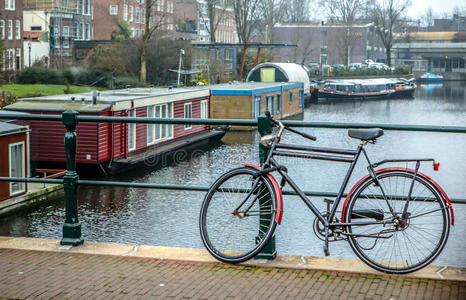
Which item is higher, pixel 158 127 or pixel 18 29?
pixel 18 29

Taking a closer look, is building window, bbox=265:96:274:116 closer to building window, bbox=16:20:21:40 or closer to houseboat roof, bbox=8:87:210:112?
houseboat roof, bbox=8:87:210:112

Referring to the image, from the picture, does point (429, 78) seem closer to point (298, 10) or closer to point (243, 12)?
point (298, 10)

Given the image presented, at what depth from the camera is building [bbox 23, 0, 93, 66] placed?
4847 cm

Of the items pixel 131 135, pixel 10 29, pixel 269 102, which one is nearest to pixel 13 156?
pixel 131 135

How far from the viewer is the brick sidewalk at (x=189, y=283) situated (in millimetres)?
3826

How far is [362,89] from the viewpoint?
55562mm

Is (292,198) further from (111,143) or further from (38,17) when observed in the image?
(38,17)

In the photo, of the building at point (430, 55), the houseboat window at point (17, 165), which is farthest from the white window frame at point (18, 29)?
the building at point (430, 55)

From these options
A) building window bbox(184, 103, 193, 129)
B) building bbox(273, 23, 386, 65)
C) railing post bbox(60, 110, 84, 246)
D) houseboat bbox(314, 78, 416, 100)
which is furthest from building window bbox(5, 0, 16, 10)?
railing post bbox(60, 110, 84, 246)

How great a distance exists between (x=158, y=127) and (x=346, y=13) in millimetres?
66899

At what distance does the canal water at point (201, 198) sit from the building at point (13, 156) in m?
0.70

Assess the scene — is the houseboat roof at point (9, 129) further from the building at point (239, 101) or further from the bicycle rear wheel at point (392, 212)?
the building at point (239, 101)

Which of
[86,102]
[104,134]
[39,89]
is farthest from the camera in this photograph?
[39,89]

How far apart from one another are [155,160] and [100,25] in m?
38.3
